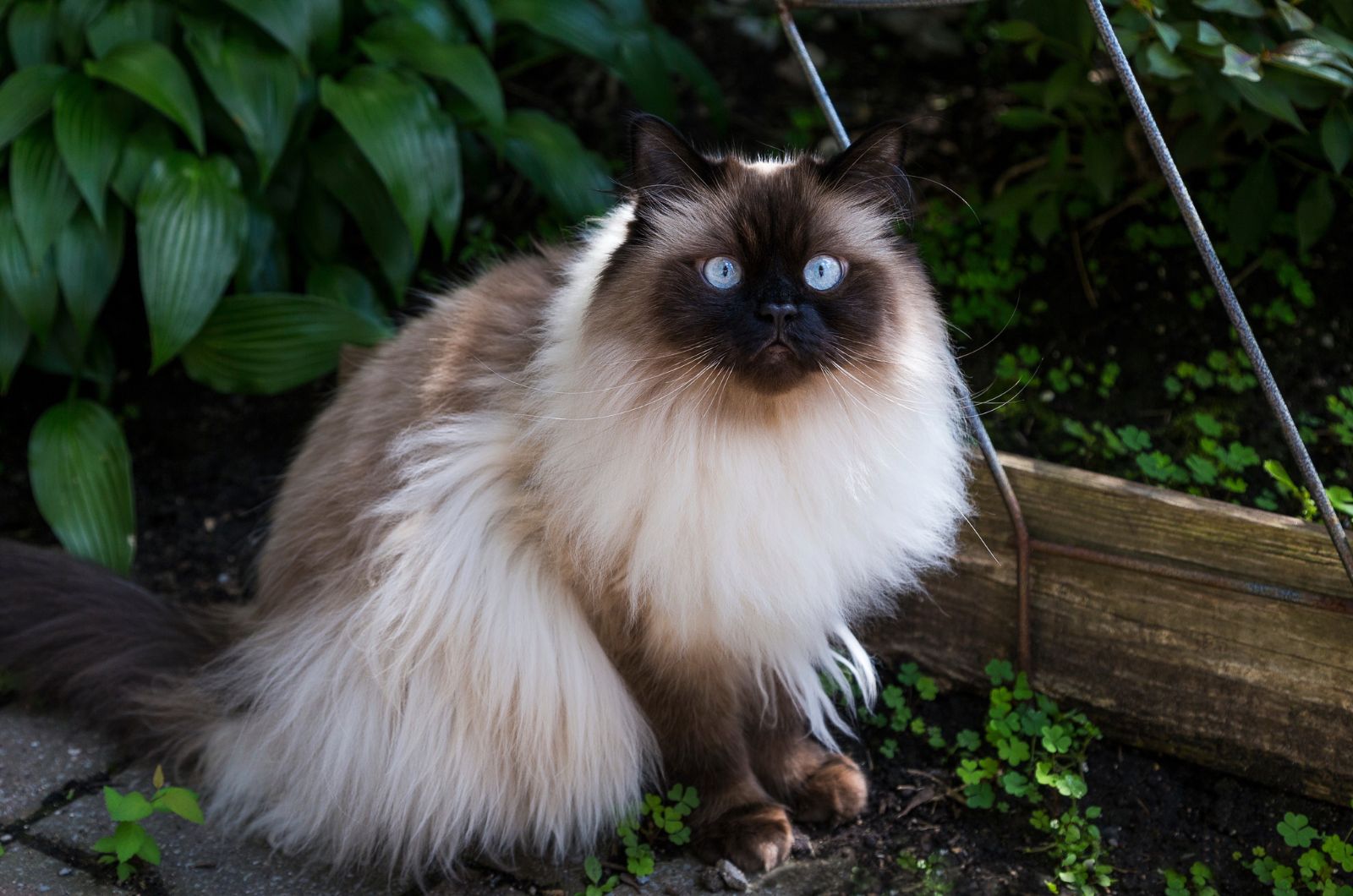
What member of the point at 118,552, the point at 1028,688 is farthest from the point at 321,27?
the point at 1028,688

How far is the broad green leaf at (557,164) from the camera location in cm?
317

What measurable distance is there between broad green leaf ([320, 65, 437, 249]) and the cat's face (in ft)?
3.62

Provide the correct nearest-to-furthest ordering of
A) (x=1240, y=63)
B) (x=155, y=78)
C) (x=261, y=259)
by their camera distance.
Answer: (x=1240, y=63) < (x=155, y=78) < (x=261, y=259)

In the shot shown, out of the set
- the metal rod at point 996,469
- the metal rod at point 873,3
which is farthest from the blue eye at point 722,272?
the metal rod at point 873,3

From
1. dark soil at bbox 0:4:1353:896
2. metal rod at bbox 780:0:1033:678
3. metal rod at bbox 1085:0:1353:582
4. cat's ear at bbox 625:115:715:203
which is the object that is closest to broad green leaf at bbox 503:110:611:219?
dark soil at bbox 0:4:1353:896

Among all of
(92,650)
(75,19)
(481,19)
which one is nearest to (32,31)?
(75,19)

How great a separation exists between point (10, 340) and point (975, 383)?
2.37 meters

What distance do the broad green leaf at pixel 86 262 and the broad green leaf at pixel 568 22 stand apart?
1.15 m

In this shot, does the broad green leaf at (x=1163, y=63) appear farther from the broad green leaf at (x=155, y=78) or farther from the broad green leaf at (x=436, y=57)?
the broad green leaf at (x=155, y=78)

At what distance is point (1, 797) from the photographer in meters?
2.21

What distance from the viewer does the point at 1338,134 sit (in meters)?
2.41

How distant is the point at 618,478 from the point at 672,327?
10.1 inches

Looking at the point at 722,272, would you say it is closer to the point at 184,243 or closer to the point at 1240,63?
the point at 1240,63

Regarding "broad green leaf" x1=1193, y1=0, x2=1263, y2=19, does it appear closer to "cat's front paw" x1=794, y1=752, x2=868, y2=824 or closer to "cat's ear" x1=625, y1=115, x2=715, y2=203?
"cat's ear" x1=625, y1=115, x2=715, y2=203
